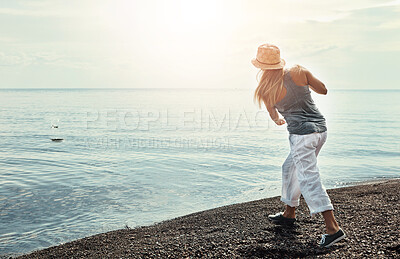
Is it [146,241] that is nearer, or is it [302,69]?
[302,69]

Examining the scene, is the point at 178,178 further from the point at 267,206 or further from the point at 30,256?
the point at 30,256

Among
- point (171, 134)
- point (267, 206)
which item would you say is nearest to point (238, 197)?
point (267, 206)

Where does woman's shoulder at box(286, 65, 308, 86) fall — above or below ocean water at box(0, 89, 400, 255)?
above

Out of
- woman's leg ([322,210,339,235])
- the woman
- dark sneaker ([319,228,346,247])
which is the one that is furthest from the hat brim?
dark sneaker ([319,228,346,247])

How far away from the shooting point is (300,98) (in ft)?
15.3

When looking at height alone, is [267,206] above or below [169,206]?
above

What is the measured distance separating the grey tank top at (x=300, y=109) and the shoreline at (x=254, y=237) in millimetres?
1499

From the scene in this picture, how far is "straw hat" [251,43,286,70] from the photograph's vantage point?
15.3 feet

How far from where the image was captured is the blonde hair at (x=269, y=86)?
4656mm

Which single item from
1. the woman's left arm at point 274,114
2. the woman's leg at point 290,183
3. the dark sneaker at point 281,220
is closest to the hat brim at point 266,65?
the woman's left arm at point 274,114

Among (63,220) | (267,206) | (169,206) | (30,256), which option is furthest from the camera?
(169,206)

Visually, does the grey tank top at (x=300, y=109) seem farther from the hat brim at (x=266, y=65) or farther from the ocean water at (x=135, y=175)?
the ocean water at (x=135, y=175)

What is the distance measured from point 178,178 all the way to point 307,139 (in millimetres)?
7769

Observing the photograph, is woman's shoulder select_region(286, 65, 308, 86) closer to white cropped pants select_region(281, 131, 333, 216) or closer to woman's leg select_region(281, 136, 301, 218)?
white cropped pants select_region(281, 131, 333, 216)
